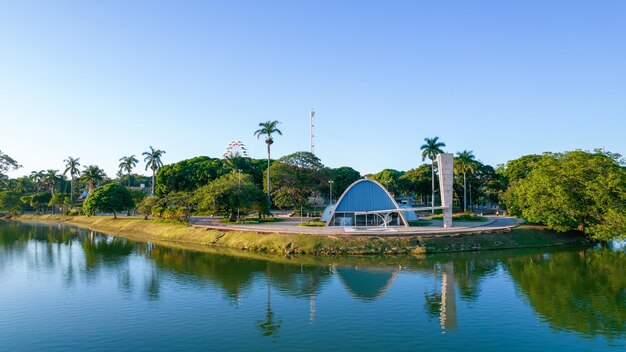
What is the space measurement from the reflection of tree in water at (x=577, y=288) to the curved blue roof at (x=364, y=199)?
22365 millimetres

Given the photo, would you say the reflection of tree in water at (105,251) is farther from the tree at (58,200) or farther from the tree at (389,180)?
the tree at (389,180)

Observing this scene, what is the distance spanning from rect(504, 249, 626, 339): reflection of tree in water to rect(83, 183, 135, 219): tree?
277 feet

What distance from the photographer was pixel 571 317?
26828 millimetres

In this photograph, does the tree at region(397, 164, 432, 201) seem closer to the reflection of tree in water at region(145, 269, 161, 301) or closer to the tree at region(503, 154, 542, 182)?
the tree at region(503, 154, 542, 182)

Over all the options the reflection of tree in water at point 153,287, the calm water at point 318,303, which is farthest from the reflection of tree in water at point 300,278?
the reflection of tree in water at point 153,287

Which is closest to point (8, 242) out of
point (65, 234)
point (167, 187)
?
point (65, 234)

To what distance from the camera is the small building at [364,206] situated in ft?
217

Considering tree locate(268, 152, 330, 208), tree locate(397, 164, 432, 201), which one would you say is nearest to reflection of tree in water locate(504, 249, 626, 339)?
tree locate(268, 152, 330, 208)

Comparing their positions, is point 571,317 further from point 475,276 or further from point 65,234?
point 65,234

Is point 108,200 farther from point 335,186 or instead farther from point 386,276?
A: point 386,276

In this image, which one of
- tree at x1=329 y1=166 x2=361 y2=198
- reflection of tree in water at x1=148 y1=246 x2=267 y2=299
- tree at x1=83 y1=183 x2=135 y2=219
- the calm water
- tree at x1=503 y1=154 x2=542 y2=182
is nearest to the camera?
the calm water

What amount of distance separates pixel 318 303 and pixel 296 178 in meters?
69.7

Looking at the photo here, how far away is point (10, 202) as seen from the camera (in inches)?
5197

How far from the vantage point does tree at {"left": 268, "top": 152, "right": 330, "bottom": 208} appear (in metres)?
95.8
